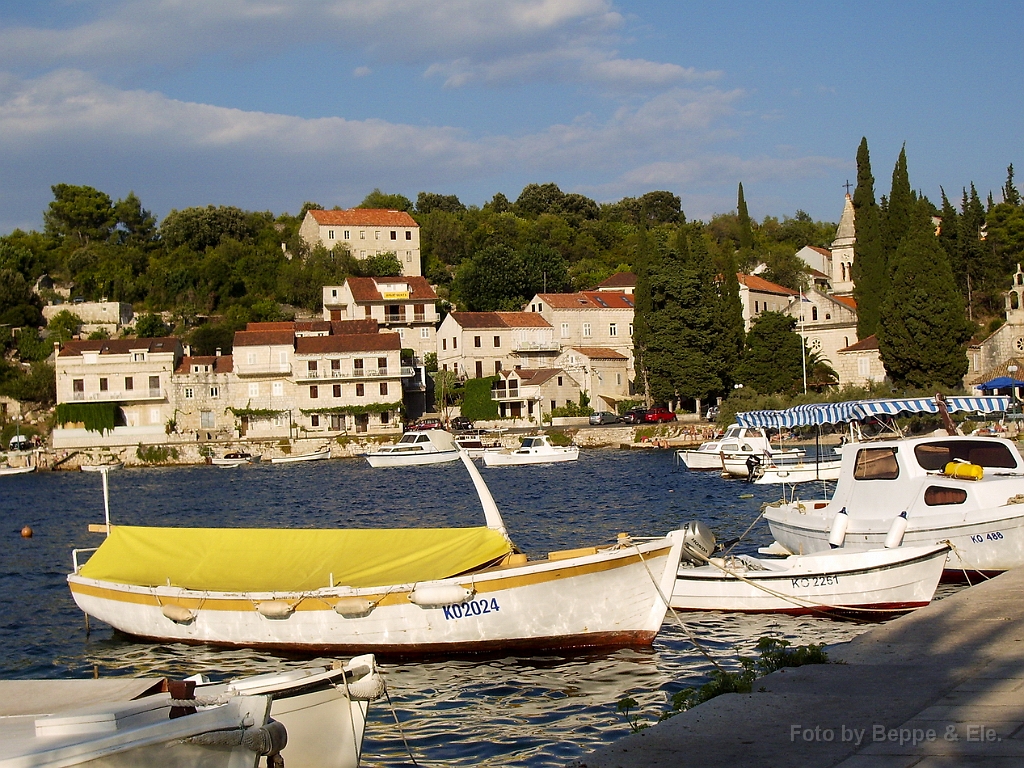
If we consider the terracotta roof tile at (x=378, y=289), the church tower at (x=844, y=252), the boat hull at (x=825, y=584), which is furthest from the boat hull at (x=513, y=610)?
the church tower at (x=844, y=252)

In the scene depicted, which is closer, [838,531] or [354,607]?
[354,607]

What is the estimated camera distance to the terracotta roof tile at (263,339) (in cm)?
7956

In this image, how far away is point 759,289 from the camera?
8944 centimetres

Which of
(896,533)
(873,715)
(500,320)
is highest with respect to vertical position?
(500,320)

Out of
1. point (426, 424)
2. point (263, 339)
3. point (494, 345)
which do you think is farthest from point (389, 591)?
point (494, 345)

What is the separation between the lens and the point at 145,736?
7.48 meters

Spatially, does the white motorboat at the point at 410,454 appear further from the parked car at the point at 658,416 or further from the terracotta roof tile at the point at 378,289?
the terracotta roof tile at the point at 378,289

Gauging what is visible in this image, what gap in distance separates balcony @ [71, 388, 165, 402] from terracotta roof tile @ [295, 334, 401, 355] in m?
11.5

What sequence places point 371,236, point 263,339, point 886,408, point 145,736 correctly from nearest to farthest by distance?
point 145,736 → point 886,408 → point 263,339 → point 371,236

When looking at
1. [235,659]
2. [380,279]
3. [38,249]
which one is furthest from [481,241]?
[235,659]

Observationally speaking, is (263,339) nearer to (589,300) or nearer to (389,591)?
(589,300)

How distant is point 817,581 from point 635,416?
5923 centimetres

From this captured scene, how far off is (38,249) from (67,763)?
363ft

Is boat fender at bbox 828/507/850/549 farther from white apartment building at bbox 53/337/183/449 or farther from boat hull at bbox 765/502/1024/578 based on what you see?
white apartment building at bbox 53/337/183/449
